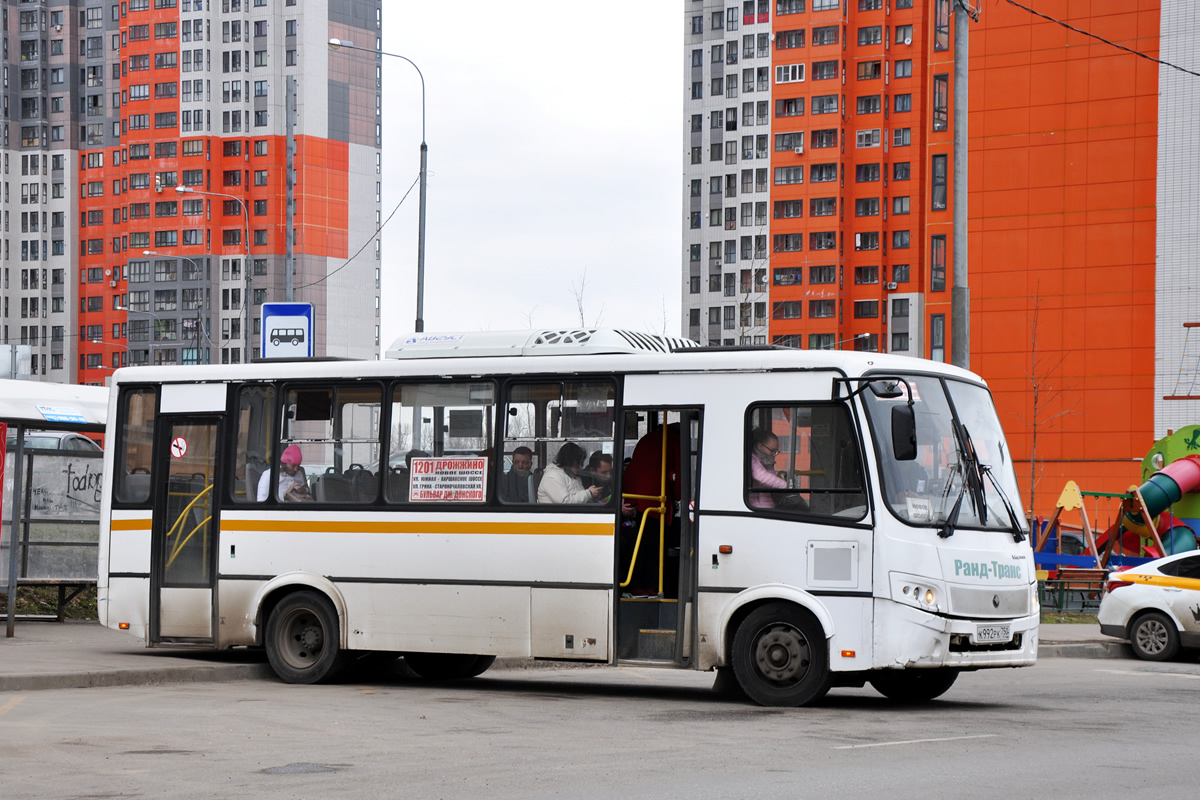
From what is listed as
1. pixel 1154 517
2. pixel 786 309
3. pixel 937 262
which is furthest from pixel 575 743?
pixel 786 309

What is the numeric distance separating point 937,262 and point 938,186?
7.73 m

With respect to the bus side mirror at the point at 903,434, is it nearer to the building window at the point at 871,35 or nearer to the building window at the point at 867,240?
the building window at the point at 871,35

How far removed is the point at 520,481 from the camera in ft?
48.4

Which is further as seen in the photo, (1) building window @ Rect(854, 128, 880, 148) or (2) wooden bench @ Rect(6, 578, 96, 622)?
(1) building window @ Rect(854, 128, 880, 148)

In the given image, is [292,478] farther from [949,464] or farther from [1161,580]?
[1161,580]

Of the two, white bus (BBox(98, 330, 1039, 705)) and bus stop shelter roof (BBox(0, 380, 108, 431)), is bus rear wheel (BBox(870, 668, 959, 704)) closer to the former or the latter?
white bus (BBox(98, 330, 1039, 705))

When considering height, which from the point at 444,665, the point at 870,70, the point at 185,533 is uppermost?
the point at 870,70

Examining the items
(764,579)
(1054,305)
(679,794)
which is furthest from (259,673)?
(1054,305)

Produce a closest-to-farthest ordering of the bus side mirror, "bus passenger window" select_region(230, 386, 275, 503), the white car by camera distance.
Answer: the bus side mirror < "bus passenger window" select_region(230, 386, 275, 503) < the white car

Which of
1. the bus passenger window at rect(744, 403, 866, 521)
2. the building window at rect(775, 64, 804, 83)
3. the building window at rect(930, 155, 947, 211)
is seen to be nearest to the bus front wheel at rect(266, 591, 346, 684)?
the bus passenger window at rect(744, 403, 866, 521)

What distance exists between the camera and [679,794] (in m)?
8.80

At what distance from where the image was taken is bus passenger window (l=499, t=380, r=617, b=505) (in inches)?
567

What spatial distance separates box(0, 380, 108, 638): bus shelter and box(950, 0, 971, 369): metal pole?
10.8 metres

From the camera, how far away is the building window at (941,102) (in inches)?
2571
